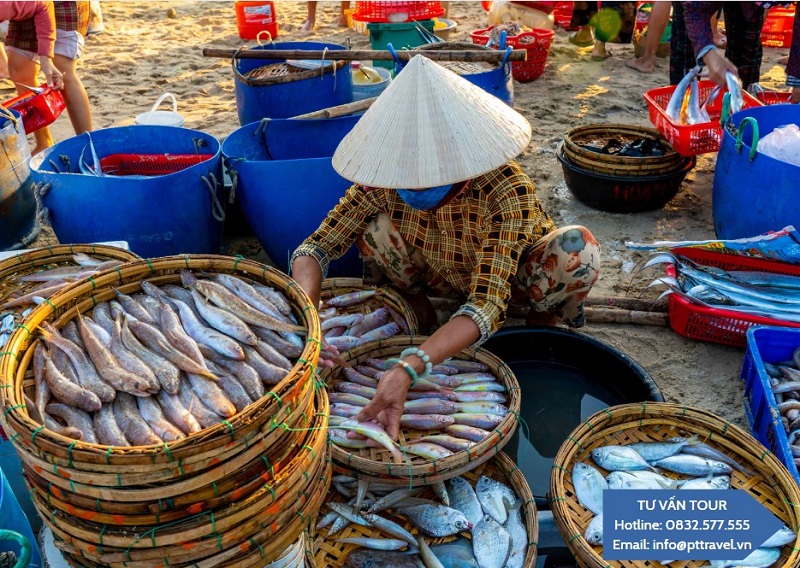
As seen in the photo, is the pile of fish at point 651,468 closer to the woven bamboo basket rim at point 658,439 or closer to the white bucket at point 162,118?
the woven bamboo basket rim at point 658,439

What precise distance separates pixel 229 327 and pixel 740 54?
5158 mm

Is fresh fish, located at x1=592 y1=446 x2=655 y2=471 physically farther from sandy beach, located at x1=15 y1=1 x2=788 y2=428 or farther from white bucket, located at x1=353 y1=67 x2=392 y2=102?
white bucket, located at x1=353 y1=67 x2=392 y2=102

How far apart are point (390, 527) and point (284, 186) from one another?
1.94 m

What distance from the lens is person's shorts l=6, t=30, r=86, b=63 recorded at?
508 cm

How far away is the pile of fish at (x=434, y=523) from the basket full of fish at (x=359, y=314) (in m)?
0.77

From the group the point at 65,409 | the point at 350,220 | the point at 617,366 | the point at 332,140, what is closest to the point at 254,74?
the point at 332,140

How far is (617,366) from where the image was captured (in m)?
3.01

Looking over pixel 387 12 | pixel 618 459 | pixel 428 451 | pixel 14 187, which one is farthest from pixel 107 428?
pixel 387 12

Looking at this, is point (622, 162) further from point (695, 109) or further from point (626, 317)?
point (626, 317)

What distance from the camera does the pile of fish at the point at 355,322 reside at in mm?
3068

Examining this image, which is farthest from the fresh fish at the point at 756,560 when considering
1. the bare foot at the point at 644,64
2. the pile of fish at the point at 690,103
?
the bare foot at the point at 644,64

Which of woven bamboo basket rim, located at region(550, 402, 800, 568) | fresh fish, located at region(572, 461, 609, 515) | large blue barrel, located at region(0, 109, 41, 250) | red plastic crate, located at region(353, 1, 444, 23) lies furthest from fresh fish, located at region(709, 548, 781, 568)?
red plastic crate, located at region(353, 1, 444, 23)

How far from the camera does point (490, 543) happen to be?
229cm

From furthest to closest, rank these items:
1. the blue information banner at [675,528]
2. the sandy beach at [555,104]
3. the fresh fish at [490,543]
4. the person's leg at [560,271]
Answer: the sandy beach at [555,104] < the person's leg at [560,271] < the fresh fish at [490,543] < the blue information banner at [675,528]
